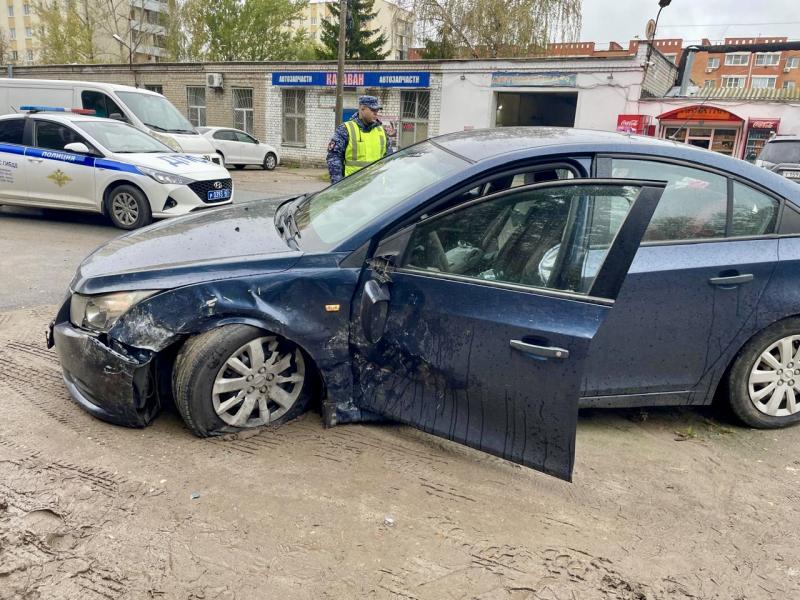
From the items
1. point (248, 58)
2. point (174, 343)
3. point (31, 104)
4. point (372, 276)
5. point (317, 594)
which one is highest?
point (248, 58)

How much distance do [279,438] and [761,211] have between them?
9.47 feet

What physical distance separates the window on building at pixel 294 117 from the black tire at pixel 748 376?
23859mm

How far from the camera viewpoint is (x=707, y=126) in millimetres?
21703

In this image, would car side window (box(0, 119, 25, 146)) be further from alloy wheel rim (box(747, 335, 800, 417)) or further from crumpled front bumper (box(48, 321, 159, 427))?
alloy wheel rim (box(747, 335, 800, 417))

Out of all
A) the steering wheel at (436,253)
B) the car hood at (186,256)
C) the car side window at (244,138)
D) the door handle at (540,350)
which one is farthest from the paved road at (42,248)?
the car side window at (244,138)

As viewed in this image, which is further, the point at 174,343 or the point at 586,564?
the point at 174,343

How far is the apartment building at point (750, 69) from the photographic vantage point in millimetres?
67688

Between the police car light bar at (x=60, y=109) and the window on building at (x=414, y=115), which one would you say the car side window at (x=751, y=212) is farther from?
the window on building at (x=414, y=115)

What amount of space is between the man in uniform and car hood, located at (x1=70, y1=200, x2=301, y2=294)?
8.75 ft

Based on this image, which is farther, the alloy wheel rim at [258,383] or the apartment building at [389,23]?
the apartment building at [389,23]

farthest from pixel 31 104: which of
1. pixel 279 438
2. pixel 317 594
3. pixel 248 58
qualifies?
pixel 248 58

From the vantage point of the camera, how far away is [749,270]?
3182mm

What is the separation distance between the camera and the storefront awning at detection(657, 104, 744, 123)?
19.9 metres

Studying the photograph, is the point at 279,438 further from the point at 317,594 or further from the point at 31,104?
the point at 31,104
